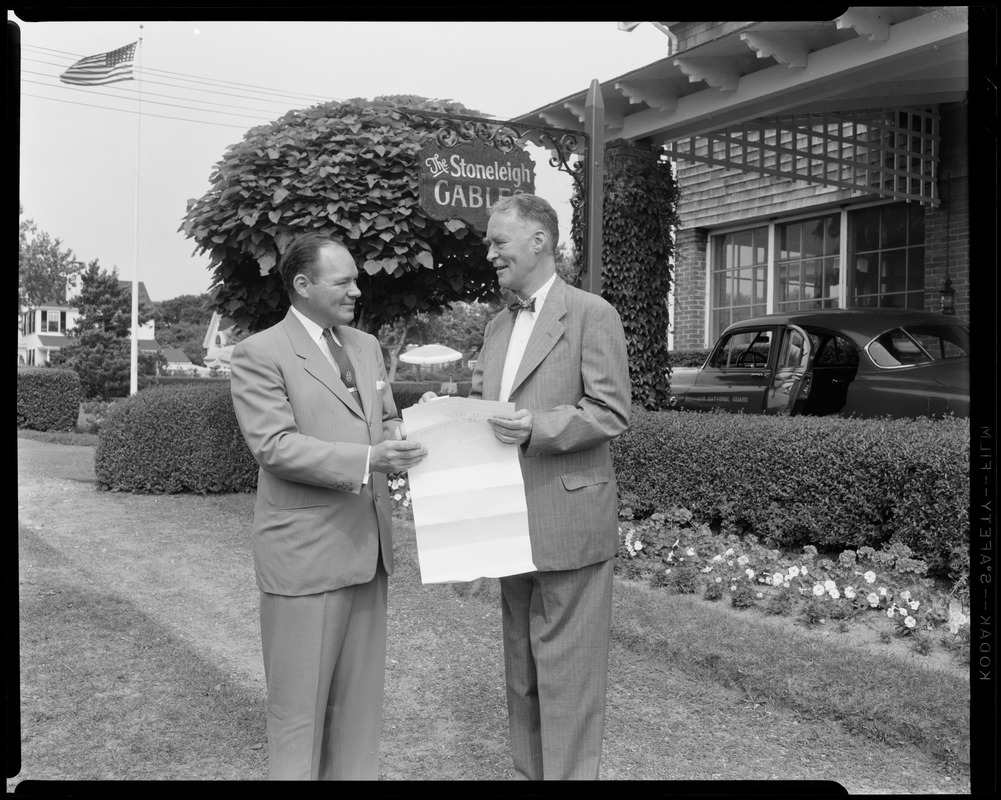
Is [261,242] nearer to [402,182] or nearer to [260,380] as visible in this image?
[402,182]

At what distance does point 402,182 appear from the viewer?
8820mm

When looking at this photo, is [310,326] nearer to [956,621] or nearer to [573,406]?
[573,406]

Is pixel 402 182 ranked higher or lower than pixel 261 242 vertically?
higher

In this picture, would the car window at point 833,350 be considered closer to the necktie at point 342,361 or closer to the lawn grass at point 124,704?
the lawn grass at point 124,704

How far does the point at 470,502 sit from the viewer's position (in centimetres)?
299

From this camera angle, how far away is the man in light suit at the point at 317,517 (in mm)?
2871

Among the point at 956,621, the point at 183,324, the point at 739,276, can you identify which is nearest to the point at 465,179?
the point at 956,621

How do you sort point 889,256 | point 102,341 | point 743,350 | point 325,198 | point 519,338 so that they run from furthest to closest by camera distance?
1. point 102,341
2. point 889,256
3. point 743,350
4. point 325,198
5. point 519,338

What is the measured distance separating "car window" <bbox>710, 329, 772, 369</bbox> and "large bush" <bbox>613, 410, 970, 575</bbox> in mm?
1683

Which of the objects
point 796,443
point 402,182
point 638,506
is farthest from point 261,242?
point 796,443

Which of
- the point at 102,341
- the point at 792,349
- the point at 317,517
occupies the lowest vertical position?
the point at 317,517

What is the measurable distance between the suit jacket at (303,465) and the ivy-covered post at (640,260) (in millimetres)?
6140

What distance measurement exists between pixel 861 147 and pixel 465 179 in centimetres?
628
